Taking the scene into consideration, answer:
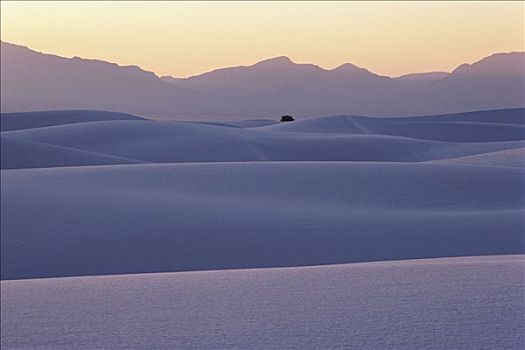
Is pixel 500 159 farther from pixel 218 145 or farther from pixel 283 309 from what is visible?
pixel 283 309

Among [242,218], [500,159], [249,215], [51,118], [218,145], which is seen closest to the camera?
[242,218]

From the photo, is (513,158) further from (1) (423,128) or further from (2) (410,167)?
(1) (423,128)

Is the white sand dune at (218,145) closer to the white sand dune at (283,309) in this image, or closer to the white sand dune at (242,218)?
the white sand dune at (242,218)

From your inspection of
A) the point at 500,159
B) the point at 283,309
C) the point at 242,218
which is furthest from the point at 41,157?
the point at 283,309

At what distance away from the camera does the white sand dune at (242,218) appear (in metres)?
7.31

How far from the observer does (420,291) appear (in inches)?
169

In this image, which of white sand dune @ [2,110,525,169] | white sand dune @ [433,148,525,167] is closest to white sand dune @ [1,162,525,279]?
white sand dune @ [433,148,525,167]

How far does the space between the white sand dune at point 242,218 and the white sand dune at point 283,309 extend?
211 cm

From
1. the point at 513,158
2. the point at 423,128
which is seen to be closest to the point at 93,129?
the point at 513,158

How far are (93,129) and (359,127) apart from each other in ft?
59.2

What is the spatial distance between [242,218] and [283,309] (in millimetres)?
4398

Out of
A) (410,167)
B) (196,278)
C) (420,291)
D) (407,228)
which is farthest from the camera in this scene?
(410,167)

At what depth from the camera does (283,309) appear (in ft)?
13.5

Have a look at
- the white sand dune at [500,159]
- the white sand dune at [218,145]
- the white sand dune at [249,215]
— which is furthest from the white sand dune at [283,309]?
the white sand dune at [218,145]
